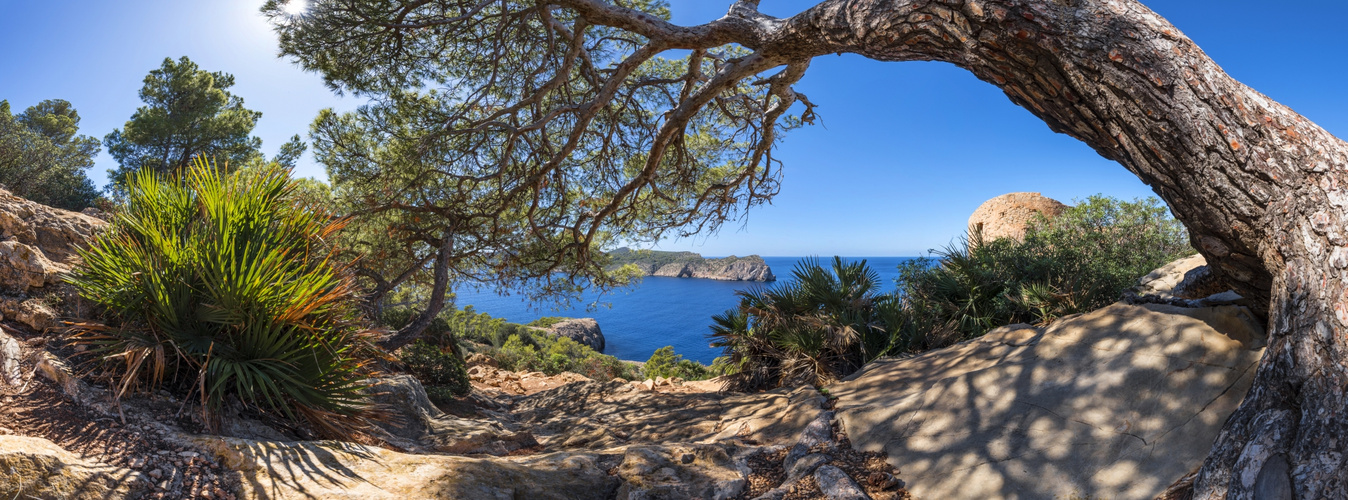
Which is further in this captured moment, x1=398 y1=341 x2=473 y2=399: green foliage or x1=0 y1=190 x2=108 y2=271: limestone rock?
x1=398 y1=341 x2=473 y2=399: green foliage

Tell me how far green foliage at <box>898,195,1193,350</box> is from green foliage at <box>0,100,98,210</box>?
1215cm

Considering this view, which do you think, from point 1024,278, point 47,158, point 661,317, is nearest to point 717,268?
point 661,317

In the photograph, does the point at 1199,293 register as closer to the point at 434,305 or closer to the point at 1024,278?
the point at 1024,278

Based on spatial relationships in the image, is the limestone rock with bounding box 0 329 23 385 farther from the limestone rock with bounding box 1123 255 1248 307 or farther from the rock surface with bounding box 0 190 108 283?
the limestone rock with bounding box 1123 255 1248 307

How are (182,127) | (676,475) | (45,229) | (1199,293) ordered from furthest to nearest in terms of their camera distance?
(182,127), (1199,293), (45,229), (676,475)

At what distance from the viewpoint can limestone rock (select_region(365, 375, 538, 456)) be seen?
477cm

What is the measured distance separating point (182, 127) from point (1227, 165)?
59.9 ft

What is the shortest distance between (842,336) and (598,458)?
417cm

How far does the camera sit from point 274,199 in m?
3.80

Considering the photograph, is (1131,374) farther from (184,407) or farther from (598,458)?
(184,407)

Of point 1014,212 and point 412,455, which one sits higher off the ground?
point 1014,212

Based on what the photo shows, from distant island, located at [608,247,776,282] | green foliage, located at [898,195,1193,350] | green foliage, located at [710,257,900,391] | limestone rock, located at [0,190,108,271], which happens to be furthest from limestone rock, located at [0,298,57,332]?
distant island, located at [608,247,776,282]

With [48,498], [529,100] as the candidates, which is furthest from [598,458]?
[529,100]

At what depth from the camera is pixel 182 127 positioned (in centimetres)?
1380
